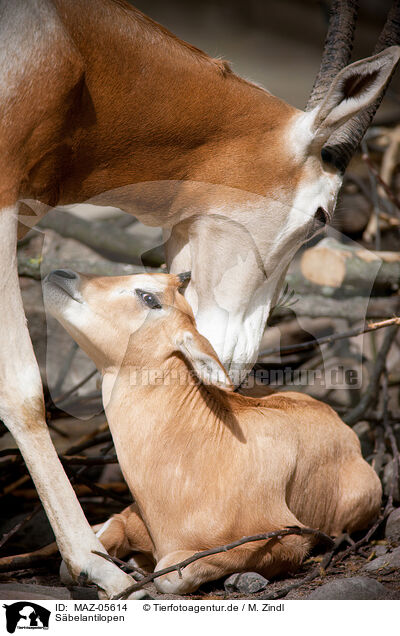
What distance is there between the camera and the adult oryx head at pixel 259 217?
2.73m

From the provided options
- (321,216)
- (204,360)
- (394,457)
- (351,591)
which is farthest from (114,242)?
(351,591)

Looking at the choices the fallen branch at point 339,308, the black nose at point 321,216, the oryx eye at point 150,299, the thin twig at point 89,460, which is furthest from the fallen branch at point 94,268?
the oryx eye at point 150,299

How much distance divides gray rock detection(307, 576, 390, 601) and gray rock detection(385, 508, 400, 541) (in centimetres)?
70

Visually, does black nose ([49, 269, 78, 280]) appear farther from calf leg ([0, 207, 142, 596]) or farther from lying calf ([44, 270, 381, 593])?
calf leg ([0, 207, 142, 596])

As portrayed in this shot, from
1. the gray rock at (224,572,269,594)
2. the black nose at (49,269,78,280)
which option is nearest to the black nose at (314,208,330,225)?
the black nose at (49,269,78,280)

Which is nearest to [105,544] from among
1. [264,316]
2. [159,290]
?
[159,290]

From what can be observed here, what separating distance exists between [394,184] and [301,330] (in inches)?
90.7

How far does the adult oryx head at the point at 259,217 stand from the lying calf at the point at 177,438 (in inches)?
10.6

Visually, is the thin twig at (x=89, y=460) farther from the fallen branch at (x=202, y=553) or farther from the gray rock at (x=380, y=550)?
the gray rock at (x=380, y=550)

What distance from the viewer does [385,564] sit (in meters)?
2.47

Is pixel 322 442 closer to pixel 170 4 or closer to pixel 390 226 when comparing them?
pixel 170 4

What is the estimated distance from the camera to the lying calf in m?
2.30

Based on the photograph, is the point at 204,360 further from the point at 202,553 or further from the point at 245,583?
the point at 245,583
